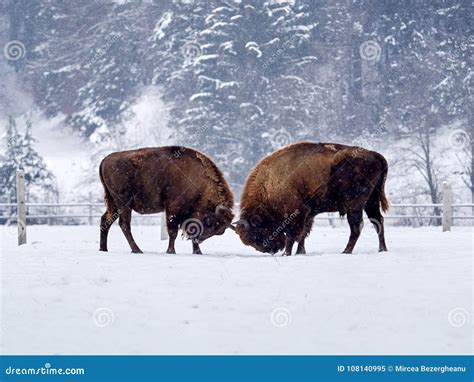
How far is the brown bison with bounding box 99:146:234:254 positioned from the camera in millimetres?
12195

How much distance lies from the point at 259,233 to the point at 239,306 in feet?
15.2

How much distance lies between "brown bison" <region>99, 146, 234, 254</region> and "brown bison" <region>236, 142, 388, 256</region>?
0.58 m

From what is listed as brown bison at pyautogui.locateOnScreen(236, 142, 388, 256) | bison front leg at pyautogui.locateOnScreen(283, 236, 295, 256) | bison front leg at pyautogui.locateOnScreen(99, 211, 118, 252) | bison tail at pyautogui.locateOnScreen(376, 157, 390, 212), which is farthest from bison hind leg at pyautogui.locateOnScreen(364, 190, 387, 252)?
bison front leg at pyautogui.locateOnScreen(99, 211, 118, 252)

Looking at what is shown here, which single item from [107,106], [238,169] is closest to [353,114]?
[238,169]

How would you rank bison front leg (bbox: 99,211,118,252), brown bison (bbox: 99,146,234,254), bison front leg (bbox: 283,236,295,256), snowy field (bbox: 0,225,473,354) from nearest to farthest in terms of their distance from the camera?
snowy field (bbox: 0,225,473,354) < bison front leg (bbox: 283,236,295,256) < brown bison (bbox: 99,146,234,254) < bison front leg (bbox: 99,211,118,252)

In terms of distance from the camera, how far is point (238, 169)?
3781cm

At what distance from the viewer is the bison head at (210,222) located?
12.1 meters

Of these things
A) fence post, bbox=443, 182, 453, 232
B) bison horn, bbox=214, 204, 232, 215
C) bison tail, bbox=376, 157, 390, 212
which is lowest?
fence post, bbox=443, 182, 453, 232

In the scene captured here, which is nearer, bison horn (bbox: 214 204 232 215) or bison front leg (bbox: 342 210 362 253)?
bison front leg (bbox: 342 210 362 253)

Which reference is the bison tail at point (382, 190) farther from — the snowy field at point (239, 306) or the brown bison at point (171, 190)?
the brown bison at point (171, 190)

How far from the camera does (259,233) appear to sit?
11.9m

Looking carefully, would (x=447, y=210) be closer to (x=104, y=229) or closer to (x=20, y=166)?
(x=104, y=229)

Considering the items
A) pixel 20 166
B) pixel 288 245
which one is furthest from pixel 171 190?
pixel 20 166

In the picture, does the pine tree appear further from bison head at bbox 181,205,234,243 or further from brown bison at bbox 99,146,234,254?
bison head at bbox 181,205,234,243
